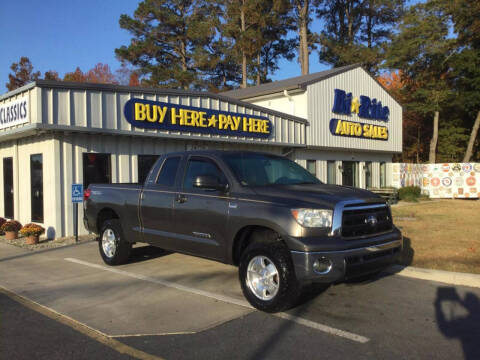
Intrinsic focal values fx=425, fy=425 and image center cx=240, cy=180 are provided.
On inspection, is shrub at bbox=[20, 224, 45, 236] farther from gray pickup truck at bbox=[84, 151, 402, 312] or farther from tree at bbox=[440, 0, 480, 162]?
tree at bbox=[440, 0, 480, 162]

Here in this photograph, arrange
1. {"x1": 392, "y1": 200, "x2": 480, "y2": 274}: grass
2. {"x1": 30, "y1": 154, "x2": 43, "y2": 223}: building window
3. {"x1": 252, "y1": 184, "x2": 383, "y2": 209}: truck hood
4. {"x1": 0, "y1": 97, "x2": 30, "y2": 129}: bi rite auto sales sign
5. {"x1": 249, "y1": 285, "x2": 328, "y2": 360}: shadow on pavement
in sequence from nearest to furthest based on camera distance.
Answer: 1. {"x1": 249, "y1": 285, "x2": 328, "y2": 360}: shadow on pavement
2. {"x1": 252, "y1": 184, "x2": 383, "y2": 209}: truck hood
3. {"x1": 392, "y1": 200, "x2": 480, "y2": 274}: grass
4. {"x1": 0, "y1": 97, "x2": 30, "y2": 129}: bi rite auto sales sign
5. {"x1": 30, "y1": 154, "x2": 43, "y2": 223}: building window

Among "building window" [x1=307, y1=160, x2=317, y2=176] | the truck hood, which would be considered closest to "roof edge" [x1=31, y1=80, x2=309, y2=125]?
"building window" [x1=307, y1=160, x2=317, y2=176]

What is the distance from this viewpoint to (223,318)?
4.86m

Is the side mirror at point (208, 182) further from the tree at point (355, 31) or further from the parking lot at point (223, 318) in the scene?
the tree at point (355, 31)

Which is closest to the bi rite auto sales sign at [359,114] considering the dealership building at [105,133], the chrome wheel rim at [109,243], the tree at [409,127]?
the dealership building at [105,133]

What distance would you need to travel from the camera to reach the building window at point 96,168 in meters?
11.3

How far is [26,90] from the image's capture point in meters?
10.5

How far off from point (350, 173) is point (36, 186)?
15228 mm

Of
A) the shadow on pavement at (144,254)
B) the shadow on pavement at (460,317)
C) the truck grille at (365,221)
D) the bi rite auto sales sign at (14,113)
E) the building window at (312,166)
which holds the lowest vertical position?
the shadow on pavement at (460,317)

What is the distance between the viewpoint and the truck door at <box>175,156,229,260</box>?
5.56 metres

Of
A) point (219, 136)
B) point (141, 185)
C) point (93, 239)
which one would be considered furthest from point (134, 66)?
point (141, 185)

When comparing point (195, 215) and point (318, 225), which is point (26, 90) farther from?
point (318, 225)

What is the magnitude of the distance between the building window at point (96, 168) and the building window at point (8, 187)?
11.9 ft

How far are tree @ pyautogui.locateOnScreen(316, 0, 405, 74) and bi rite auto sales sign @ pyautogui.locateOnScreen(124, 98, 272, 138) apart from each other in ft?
86.7
